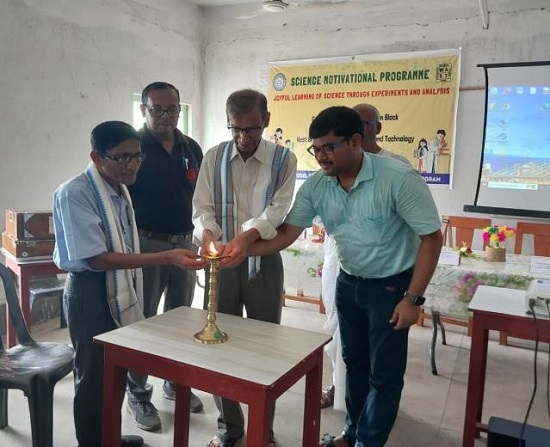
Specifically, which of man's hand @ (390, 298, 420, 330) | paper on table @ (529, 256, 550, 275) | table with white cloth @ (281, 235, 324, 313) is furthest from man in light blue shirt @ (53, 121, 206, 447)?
paper on table @ (529, 256, 550, 275)

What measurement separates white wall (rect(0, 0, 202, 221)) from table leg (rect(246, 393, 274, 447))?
10.9ft

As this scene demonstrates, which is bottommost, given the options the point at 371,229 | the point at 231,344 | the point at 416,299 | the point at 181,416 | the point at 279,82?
the point at 181,416

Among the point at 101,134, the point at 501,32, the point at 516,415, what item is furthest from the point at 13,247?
the point at 501,32

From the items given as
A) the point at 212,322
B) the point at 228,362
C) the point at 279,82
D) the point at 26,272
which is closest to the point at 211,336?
the point at 212,322

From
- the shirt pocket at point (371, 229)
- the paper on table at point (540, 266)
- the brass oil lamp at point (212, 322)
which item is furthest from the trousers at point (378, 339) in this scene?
the paper on table at point (540, 266)

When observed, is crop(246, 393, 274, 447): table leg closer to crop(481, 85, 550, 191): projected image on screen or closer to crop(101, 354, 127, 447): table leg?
crop(101, 354, 127, 447): table leg

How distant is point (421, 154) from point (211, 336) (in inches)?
154

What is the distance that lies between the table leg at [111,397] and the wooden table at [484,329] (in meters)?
1.56

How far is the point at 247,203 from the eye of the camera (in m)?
2.18

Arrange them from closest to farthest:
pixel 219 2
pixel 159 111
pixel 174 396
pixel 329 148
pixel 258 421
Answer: pixel 258 421, pixel 329 148, pixel 159 111, pixel 174 396, pixel 219 2

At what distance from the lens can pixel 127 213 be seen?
2164mm

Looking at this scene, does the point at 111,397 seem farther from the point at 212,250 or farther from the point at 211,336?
the point at 212,250

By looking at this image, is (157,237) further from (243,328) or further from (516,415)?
(516,415)

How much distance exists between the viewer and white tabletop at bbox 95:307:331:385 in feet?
4.96
